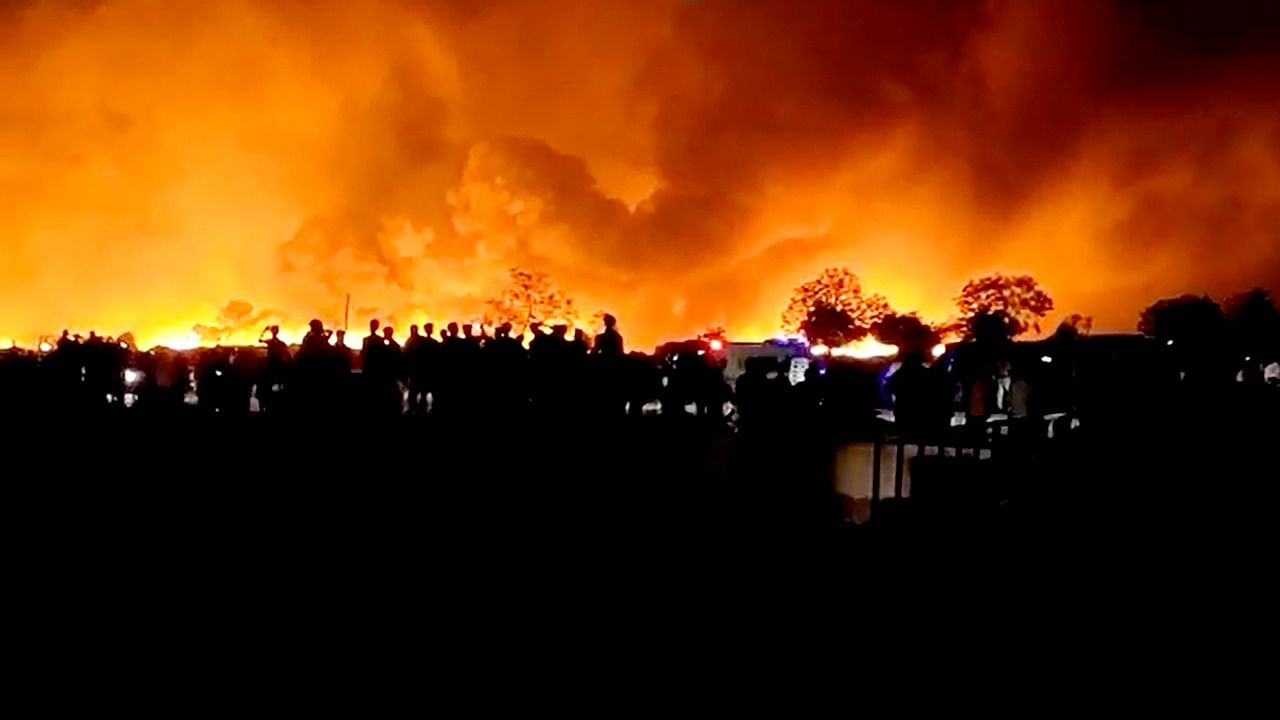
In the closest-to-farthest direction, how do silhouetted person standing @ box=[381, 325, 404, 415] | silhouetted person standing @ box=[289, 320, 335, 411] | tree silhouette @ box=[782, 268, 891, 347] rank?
silhouetted person standing @ box=[289, 320, 335, 411] < silhouetted person standing @ box=[381, 325, 404, 415] < tree silhouette @ box=[782, 268, 891, 347]

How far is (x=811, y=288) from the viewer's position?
61.0 metres

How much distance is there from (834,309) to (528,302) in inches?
601

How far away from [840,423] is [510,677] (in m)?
5.59

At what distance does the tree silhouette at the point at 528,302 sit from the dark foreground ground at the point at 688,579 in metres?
47.7

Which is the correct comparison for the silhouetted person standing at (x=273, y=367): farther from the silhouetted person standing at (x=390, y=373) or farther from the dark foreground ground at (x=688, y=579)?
the dark foreground ground at (x=688, y=579)

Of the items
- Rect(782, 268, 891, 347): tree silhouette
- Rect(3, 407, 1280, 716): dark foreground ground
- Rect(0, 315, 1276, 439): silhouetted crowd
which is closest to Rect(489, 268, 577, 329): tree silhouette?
Rect(782, 268, 891, 347): tree silhouette

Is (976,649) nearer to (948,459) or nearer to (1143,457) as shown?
(1143,457)

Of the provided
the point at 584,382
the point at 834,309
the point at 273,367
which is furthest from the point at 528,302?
the point at 584,382

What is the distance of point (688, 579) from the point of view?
679 cm

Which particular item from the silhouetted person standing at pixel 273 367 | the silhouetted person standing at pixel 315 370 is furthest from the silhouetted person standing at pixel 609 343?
the silhouetted person standing at pixel 273 367

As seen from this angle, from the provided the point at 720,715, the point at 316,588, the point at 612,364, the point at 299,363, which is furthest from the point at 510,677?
the point at 299,363

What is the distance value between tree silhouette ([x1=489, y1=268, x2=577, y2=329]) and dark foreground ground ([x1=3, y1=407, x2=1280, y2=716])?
1876 inches

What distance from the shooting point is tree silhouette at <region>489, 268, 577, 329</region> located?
58.2m

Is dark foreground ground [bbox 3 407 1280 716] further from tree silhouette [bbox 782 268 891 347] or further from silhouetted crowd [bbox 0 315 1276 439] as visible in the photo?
tree silhouette [bbox 782 268 891 347]
